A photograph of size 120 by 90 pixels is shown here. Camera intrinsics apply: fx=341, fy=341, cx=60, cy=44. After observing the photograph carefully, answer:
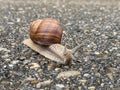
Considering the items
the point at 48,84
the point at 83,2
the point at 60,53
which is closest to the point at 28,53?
the point at 60,53

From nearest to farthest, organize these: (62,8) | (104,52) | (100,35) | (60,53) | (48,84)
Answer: (48,84) → (60,53) → (104,52) → (100,35) → (62,8)

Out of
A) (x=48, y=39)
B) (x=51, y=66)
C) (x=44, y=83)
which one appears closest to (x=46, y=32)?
(x=48, y=39)

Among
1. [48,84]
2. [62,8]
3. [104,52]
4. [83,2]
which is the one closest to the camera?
[48,84]

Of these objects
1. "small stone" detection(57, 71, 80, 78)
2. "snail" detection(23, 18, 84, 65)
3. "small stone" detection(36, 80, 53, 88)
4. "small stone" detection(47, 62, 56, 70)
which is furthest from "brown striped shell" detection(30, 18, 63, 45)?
"small stone" detection(36, 80, 53, 88)

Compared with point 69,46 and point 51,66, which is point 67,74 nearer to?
point 51,66

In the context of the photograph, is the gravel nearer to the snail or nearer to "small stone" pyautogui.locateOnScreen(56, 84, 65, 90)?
"small stone" pyautogui.locateOnScreen(56, 84, 65, 90)

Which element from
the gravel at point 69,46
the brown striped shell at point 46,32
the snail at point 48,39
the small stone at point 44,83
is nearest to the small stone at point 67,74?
the gravel at point 69,46

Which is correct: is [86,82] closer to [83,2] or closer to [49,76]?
[49,76]

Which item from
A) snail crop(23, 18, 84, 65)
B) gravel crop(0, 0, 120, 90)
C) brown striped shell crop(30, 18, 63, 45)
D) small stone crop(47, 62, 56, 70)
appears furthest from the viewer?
brown striped shell crop(30, 18, 63, 45)
